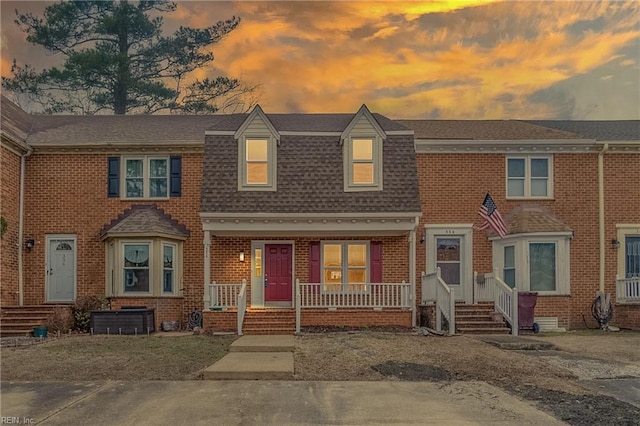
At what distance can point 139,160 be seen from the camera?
61.4 ft

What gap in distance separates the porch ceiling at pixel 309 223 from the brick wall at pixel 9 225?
5.99 metres

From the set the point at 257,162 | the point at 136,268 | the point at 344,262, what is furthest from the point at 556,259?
the point at 136,268

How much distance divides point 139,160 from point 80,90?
18.2 metres

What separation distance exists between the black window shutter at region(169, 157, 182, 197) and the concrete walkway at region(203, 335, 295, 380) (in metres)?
6.42

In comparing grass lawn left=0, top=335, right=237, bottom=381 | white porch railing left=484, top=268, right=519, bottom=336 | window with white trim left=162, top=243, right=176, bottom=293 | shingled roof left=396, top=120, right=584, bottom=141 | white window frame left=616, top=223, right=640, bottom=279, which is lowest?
grass lawn left=0, top=335, right=237, bottom=381

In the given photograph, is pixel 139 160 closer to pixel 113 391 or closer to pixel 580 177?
pixel 113 391

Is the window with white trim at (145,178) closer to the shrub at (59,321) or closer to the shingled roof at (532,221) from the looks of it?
the shrub at (59,321)

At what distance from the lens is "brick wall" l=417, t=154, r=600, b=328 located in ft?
60.9

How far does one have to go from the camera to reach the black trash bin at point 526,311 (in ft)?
54.0

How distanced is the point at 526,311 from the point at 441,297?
2576 millimetres

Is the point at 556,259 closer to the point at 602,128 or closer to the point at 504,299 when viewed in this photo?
the point at 504,299

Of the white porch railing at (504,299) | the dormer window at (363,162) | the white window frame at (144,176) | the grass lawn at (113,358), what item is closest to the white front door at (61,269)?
the white window frame at (144,176)

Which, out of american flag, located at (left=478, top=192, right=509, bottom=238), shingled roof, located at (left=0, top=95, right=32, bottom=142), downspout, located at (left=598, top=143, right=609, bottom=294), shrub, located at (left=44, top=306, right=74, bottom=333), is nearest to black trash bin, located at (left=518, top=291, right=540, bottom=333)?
american flag, located at (left=478, top=192, right=509, bottom=238)

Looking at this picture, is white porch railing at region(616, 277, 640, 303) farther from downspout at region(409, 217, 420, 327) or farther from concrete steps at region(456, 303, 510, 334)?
downspout at region(409, 217, 420, 327)
